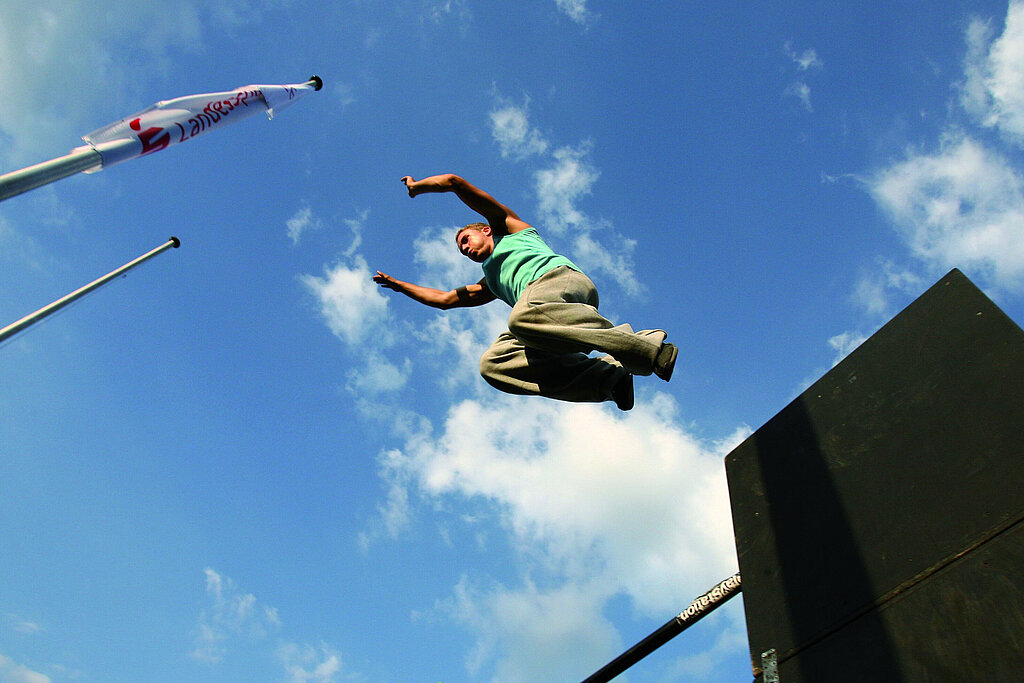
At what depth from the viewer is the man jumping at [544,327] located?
335cm

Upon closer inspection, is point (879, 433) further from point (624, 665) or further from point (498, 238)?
point (498, 238)

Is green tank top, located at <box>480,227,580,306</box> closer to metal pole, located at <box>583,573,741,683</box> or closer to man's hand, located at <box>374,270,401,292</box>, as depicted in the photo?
man's hand, located at <box>374,270,401,292</box>

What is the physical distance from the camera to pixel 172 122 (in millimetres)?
3926

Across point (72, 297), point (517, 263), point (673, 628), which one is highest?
point (72, 297)

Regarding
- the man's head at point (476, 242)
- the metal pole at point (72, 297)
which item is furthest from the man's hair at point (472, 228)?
the metal pole at point (72, 297)

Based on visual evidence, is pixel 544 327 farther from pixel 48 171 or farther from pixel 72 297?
pixel 72 297

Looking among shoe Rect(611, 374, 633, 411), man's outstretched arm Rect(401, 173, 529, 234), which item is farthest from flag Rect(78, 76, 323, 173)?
shoe Rect(611, 374, 633, 411)

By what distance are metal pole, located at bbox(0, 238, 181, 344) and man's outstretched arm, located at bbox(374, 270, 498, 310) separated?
461cm

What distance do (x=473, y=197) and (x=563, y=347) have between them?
1.57m

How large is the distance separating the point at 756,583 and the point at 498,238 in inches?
118

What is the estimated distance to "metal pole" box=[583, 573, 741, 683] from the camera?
3113 millimetres

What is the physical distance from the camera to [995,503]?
1.96 metres

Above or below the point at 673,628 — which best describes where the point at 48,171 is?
above

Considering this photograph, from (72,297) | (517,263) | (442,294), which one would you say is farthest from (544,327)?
(72,297)
